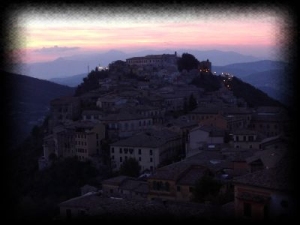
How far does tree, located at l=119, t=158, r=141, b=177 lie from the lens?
1584 centimetres

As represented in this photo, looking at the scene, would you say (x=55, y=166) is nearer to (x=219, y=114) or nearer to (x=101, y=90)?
(x=219, y=114)

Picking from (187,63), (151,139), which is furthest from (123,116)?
(187,63)

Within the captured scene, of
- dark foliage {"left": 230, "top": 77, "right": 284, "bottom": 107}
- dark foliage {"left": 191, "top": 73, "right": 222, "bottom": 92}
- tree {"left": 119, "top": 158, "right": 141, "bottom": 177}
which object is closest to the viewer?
tree {"left": 119, "top": 158, "right": 141, "bottom": 177}

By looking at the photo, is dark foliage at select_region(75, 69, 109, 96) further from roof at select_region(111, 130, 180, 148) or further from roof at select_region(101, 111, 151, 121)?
roof at select_region(111, 130, 180, 148)

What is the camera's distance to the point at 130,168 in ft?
52.3

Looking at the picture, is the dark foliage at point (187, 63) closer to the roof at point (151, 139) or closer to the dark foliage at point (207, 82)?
the dark foliage at point (207, 82)

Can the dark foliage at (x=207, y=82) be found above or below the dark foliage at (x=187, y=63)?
below

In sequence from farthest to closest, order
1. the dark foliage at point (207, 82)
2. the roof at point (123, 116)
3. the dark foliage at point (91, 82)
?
the dark foliage at point (207, 82) < the dark foliage at point (91, 82) < the roof at point (123, 116)

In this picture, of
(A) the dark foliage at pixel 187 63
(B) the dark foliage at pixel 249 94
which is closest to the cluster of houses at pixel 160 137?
(B) the dark foliage at pixel 249 94

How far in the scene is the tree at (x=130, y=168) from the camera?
52.0 ft

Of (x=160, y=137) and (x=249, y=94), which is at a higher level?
(x=249, y=94)

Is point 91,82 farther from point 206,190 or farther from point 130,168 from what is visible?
point 206,190

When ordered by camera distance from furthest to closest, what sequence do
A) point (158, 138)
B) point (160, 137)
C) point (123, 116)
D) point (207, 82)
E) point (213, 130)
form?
point (207, 82), point (123, 116), point (160, 137), point (158, 138), point (213, 130)

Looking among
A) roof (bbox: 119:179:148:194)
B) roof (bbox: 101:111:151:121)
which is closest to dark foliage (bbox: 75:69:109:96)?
roof (bbox: 101:111:151:121)
